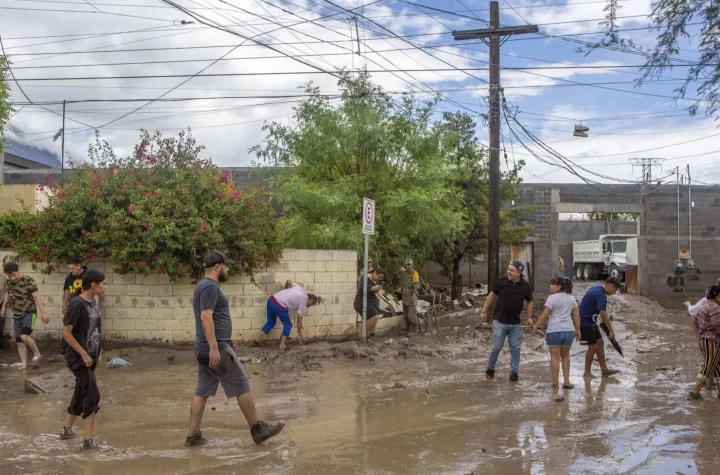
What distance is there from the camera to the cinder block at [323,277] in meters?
13.3

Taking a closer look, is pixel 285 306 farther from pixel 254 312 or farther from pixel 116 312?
pixel 116 312

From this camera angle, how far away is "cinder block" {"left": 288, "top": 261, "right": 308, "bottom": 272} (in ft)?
42.4

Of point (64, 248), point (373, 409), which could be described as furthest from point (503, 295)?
point (64, 248)

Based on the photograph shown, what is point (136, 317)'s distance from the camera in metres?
12.0

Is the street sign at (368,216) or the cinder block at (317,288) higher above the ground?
the street sign at (368,216)

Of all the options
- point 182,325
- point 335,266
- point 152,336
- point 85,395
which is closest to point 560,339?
point 335,266

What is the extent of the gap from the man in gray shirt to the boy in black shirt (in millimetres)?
887

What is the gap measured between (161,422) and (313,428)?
65.7 inches

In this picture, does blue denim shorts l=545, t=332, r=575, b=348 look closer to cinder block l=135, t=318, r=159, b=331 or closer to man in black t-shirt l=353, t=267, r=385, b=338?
man in black t-shirt l=353, t=267, r=385, b=338

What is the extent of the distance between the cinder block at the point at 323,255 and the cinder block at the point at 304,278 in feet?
1.15

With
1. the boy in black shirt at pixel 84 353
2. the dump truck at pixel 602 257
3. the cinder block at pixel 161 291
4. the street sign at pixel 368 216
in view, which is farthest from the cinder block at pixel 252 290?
the dump truck at pixel 602 257

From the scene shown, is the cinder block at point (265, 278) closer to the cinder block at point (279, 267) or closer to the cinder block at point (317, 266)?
the cinder block at point (279, 267)

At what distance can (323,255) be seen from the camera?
13430 mm

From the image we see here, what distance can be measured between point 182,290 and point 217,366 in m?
6.11
